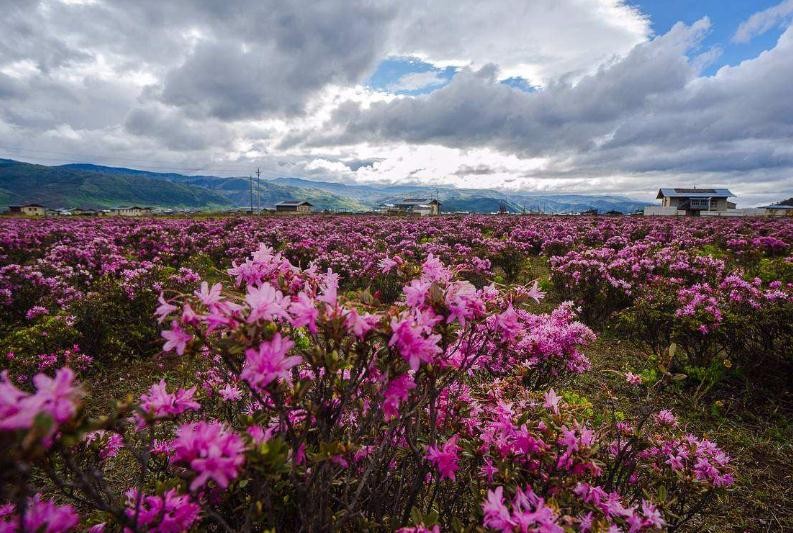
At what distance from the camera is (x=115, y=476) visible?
13.4ft

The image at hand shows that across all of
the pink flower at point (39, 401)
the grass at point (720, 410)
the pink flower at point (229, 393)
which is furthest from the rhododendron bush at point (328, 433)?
the grass at point (720, 410)

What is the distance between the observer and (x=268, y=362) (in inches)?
59.0

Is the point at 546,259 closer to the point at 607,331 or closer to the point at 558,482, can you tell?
the point at 607,331

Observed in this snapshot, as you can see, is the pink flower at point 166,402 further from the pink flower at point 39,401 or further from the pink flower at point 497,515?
the pink flower at point 497,515

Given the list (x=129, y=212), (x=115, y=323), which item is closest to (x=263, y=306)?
(x=115, y=323)

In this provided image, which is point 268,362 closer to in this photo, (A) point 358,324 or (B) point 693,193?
(A) point 358,324

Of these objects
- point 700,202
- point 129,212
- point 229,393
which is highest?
point 700,202

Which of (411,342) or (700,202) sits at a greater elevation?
(700,202)

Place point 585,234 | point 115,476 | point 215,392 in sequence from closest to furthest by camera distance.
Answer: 1. point 215,392
2. point 115,476
3. point 585,234

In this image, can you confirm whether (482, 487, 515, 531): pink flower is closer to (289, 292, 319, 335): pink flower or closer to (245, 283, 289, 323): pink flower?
(289, 292, 319, 335): pink flower

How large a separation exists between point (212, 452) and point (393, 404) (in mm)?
876

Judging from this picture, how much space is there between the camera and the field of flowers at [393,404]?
60.7 inches

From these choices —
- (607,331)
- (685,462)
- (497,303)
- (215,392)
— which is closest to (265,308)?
(497,303)

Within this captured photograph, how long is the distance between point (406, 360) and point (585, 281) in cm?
856
